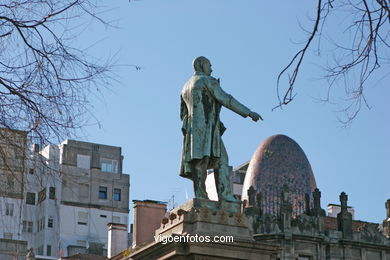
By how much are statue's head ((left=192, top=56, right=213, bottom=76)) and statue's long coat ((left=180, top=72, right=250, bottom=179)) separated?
0.17 m

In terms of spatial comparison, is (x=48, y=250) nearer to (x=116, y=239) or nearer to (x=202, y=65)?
(x=116, y=239)

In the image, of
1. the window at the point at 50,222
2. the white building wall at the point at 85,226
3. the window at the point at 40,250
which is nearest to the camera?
the white building wall at the point at 85,226

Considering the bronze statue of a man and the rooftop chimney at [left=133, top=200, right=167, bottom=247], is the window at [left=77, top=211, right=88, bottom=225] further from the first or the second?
the bronze statue of a man

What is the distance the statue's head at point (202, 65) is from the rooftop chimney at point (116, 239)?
31.3 metres

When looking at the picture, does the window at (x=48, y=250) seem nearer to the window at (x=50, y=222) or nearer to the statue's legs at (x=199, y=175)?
the window at (x=50, y=222)

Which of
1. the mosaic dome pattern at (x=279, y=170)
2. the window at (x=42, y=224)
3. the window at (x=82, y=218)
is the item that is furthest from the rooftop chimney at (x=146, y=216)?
the window at (x=42, y=224)

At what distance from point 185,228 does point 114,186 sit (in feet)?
206

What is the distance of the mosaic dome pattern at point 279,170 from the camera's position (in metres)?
59.4

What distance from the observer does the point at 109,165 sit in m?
79.2

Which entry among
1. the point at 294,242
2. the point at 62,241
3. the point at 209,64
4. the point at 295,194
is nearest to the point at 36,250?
the point at 62,241

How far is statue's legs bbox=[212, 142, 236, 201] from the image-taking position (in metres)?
17.4

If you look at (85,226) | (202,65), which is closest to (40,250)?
(85,226)

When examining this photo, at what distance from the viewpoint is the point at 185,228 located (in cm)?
1641

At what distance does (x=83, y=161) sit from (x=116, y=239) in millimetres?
28563
